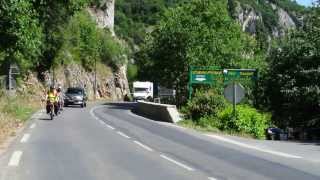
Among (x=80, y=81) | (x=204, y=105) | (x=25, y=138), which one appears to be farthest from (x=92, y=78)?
(x=25, y=138)

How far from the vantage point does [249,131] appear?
Result: 1093 inches

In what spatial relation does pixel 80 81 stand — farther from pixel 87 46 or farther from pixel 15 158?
pixel 15 158

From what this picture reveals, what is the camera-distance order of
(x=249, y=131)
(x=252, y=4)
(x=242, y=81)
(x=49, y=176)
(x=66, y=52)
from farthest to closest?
(x=252, y=4) → (x=66, y=52) → (x=242, y=81) → (x=249, y=131) → (x=49, y=176)

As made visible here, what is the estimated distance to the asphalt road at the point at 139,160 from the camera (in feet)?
40.8

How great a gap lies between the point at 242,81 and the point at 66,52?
172 ft

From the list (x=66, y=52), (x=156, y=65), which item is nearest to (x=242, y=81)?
(x=156, y=65)

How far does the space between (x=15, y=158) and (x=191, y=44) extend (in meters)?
43.3

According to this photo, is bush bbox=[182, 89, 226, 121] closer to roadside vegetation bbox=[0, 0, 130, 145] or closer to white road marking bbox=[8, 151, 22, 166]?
roadside vegetation bbox=[0, 0, 130, 145]

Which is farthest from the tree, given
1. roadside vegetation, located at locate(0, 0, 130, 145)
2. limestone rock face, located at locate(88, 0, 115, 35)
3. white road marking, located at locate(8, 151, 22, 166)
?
limestone rock face, located at locate(88, 0, 115, 35)

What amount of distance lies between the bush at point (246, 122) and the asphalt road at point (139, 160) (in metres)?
5.64

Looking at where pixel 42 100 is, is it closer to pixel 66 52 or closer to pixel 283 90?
pixel 66 52

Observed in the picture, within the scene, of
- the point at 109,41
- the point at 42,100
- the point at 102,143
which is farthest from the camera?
the point at 109,41

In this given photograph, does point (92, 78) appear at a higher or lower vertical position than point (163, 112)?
higher

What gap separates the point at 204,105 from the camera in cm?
3253
